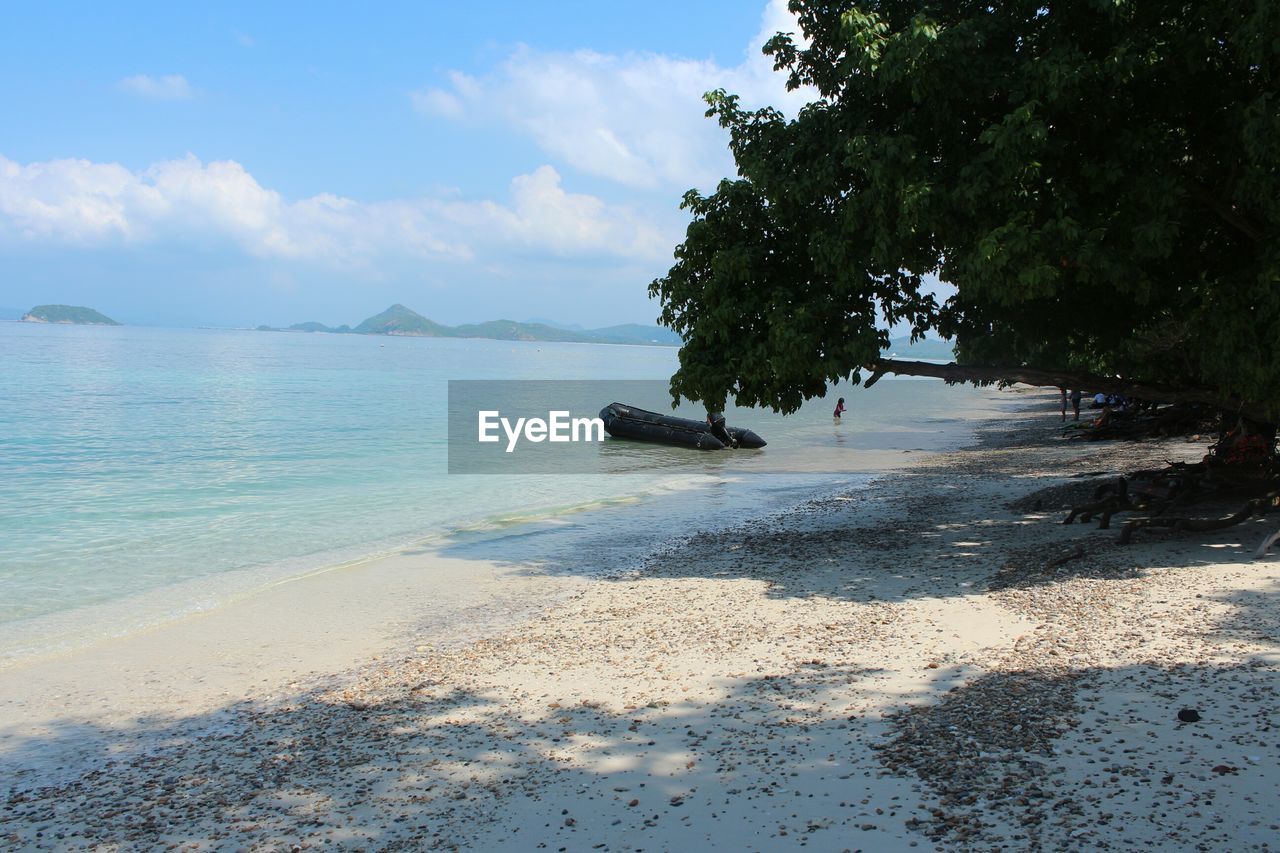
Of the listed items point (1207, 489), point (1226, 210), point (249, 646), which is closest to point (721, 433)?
point (1207, 489)

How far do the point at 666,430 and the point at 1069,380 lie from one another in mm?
22825

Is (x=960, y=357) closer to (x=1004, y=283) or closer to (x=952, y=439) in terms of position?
(x=1004, y=283)

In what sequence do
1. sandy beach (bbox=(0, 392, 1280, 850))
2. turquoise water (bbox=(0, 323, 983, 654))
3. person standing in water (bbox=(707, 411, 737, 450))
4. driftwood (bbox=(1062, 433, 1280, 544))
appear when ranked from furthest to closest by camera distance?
person standing in water (bbox=(707, 411, 737, 450)) < turquoise water (bbox=(0, 323, 983, 654)) < driftwood (bbox=(1062, 433, 1280, 544)) < sandy beach (bbox=(0, 392, 1280, 850))

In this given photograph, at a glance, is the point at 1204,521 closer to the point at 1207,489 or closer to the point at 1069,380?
the point at 1207,489

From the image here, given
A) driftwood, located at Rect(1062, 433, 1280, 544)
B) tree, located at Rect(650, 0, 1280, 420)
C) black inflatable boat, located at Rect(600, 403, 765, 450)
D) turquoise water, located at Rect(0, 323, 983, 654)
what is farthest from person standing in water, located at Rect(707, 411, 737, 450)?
tree, located at Rect(650, 0, 1280, 420)

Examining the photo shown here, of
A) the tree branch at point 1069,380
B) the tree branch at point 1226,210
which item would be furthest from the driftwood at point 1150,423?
the tree branch at point 1226,210

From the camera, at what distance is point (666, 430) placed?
34.2 meters

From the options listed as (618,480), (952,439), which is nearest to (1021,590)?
(618,480)

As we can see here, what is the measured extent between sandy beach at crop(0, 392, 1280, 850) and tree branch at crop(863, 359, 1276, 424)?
1.66 meters

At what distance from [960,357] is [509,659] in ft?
26.5

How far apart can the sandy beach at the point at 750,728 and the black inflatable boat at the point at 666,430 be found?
22.1 metres

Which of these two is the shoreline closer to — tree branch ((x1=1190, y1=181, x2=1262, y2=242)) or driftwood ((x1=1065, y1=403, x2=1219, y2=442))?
tree branch ((x1=1190, y1=181, x2=1262, y2=242))

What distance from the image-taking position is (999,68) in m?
10.1

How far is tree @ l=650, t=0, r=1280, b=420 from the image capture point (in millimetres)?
9312
